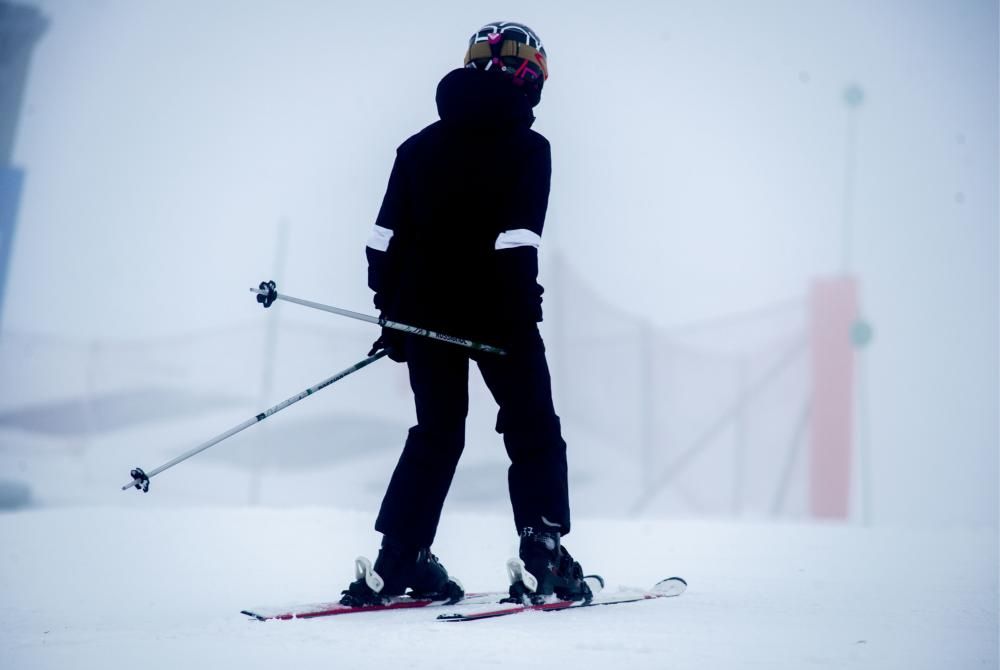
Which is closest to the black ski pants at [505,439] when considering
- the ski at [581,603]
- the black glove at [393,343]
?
the black glove at [393,343]

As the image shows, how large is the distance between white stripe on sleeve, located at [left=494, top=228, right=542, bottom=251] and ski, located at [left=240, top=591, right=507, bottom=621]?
41.0 inches

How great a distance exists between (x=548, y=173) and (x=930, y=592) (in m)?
2.19

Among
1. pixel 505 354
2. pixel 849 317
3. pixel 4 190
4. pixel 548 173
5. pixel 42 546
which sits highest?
pixel 4 190

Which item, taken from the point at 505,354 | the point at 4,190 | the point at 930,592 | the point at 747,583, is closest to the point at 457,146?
the point at 505,354

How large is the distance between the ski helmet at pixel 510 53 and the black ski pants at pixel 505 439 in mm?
828

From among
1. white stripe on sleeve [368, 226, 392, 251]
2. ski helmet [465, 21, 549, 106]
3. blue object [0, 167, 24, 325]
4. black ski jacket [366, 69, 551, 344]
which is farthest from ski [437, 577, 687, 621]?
blue object [0, 167, 24, 325]

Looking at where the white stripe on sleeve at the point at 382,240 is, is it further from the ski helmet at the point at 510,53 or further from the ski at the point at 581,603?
the ski at the point at 581,603

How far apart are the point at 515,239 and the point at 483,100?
0.47m

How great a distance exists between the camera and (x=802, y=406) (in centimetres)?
845

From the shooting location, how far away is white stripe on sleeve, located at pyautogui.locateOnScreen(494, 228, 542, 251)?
2.23 meters

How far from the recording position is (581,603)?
2.20 m

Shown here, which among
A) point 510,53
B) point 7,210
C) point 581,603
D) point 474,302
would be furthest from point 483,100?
point 7,210

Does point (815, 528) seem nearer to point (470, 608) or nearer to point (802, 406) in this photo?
point (802, 406)

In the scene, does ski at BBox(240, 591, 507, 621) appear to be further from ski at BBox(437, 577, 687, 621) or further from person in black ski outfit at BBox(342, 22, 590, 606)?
ski at BBox(437, 577, 687, 621)
